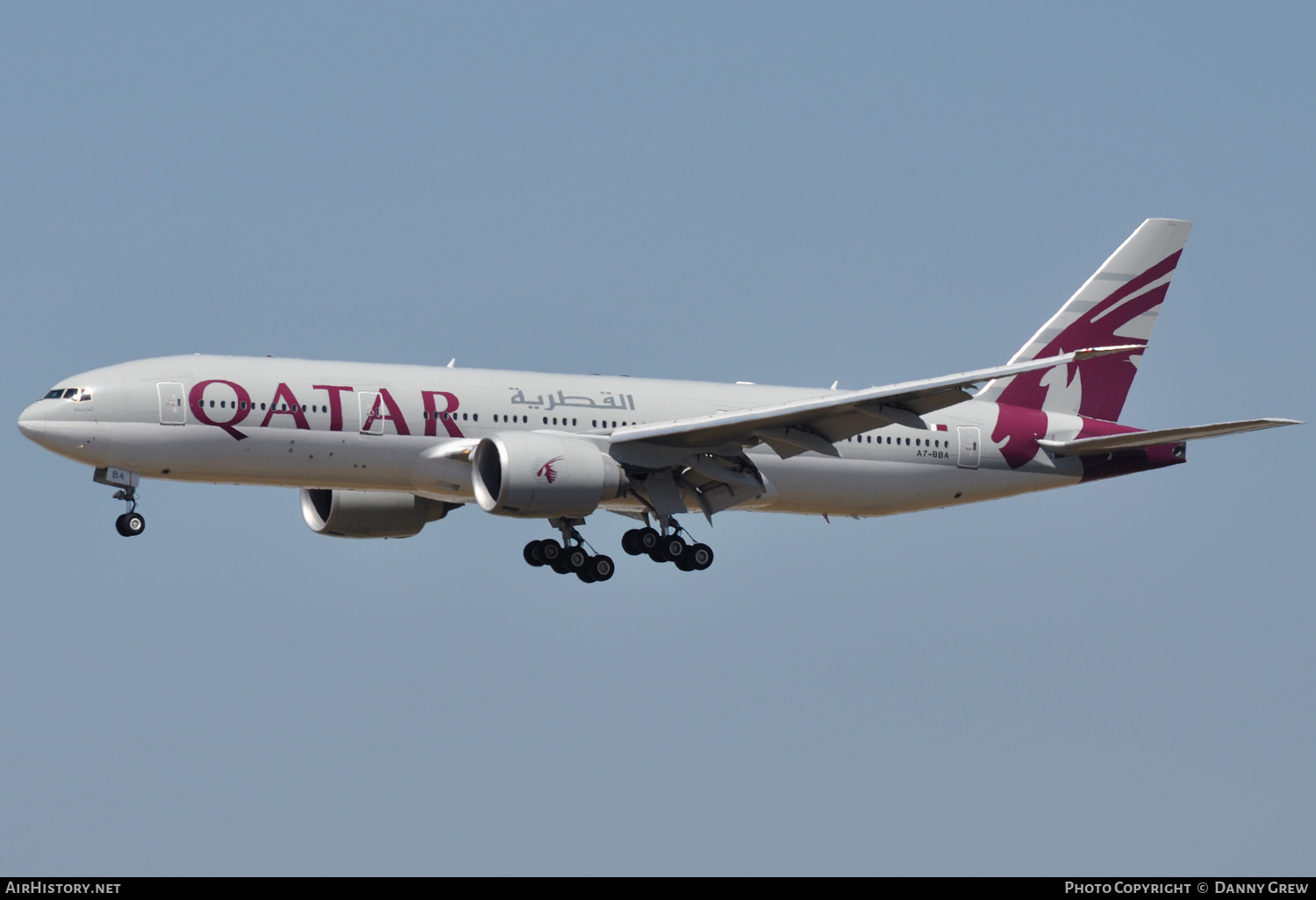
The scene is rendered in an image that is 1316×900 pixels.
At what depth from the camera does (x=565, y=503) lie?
4150cm

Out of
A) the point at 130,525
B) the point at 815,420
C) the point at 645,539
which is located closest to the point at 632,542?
the point at 645,539

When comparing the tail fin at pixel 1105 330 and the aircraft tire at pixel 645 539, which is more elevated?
the tail fin at pixel 1105 330

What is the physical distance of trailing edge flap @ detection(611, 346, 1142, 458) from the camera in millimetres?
40312

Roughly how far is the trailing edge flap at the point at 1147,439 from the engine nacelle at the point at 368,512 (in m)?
15.2

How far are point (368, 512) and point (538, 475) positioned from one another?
865 centimetres

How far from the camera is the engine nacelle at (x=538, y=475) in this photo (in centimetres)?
4100

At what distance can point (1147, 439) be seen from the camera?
46281mm

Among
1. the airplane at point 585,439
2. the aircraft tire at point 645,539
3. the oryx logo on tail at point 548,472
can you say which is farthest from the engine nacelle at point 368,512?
the oryx logo on tail at point 548,472

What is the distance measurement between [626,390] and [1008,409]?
10.3 metres

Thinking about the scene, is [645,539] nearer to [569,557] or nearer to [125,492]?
[569,557]

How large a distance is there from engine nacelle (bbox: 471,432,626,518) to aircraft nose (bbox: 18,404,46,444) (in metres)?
9.03

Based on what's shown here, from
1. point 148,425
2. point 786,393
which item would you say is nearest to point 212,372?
point 148,425

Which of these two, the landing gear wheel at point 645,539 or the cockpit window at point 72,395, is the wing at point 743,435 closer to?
the landing gear wheel at point 645,539

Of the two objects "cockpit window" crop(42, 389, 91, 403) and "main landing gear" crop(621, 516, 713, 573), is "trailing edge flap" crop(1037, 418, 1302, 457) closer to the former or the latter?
"main landing gear" crop(621, 516, 713, 573)
